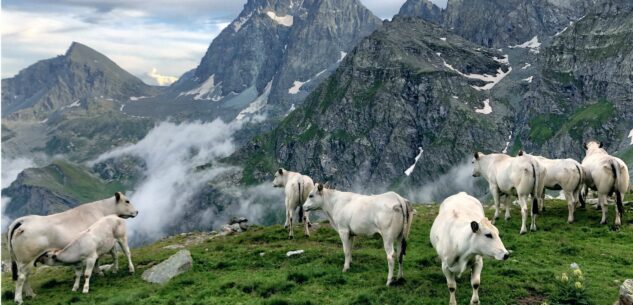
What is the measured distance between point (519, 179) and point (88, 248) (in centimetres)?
2531

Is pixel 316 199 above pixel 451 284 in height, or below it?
above

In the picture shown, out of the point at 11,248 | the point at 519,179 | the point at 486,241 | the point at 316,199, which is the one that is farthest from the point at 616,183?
the point at 11,248

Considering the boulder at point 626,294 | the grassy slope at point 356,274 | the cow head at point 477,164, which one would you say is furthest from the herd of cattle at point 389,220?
the boulder at point 626,294

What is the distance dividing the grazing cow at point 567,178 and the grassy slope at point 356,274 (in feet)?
5.47

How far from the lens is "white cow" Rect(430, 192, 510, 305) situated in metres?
18.1

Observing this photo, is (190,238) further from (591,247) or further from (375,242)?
(591,247)

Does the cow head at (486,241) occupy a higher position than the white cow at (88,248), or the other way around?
the cow head at (486,241)

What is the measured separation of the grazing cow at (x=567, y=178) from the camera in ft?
108

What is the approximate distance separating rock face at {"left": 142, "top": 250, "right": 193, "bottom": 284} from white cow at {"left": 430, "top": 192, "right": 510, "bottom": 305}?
1381 centimetres

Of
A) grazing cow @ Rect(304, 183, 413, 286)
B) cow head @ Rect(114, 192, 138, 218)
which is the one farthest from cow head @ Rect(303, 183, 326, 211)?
cow head @ Rect(114, 192, 138, 218)

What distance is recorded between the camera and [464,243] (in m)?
18.8

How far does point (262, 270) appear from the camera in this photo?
26859mm

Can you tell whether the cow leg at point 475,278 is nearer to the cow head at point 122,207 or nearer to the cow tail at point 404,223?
the cow tail at point 404,223

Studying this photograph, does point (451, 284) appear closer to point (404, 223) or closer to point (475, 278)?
point (475, 278)
